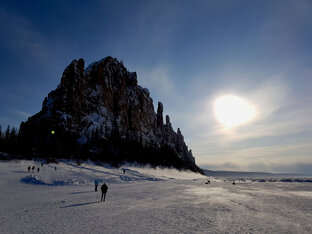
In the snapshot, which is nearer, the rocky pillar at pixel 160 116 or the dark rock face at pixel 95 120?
the dark rock face at pixel 95 120

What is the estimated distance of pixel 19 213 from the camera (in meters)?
11.7

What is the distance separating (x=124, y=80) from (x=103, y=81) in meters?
20.7

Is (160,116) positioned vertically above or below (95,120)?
above

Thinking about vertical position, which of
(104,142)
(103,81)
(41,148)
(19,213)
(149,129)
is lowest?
(19,213)

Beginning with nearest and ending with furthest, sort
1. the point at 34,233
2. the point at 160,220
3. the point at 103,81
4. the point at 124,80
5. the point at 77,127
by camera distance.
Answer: the point at 34,233
the point at 160,220
the point at 77,127
the point at 103,81
the point at 124,80

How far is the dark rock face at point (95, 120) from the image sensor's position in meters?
79.4

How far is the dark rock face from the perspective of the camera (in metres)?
79.4

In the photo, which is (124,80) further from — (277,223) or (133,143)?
(277,223)

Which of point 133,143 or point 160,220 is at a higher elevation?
point 133,143

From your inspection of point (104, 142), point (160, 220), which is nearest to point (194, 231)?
point (160, 220)

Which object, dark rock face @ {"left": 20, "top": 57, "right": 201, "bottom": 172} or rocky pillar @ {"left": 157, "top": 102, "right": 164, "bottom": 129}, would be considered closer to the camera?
dark rock face @ {"left": 20, "top": 57, "right": 201, "bottom": 172}

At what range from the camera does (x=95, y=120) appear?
323 ft

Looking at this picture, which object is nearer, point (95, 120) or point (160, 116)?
point (95, 120)

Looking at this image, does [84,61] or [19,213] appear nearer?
[19,213]
